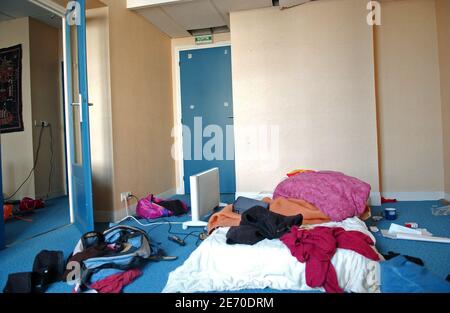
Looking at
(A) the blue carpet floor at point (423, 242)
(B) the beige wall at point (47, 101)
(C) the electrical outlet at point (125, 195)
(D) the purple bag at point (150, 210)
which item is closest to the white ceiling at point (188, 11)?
(B) the beige wall at point (47, 101)

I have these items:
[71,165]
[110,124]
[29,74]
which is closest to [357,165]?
[110,124]

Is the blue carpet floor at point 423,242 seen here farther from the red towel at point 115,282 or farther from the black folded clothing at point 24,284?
the black folded clothing at point 24,284

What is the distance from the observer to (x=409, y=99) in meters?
3.43

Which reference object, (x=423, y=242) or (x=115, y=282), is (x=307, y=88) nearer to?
(x=423, y=242)

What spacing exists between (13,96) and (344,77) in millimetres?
4481

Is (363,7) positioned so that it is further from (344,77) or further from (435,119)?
(435,119)

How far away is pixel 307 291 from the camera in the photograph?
1.48m

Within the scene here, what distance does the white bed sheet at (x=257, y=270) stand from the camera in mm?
1454

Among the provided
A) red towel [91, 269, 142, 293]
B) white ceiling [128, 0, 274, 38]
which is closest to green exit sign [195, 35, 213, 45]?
white ceiling [128, 0, 274, 38]

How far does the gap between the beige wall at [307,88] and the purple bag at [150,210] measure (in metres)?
0.98

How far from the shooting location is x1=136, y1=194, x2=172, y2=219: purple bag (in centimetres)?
307

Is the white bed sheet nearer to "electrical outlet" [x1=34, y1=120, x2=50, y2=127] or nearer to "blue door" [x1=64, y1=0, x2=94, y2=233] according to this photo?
"blue door" [x1=64, y1=0, x2=94, y2=233]

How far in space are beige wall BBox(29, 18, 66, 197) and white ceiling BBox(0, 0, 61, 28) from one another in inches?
5.6

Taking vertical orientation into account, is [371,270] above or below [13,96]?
below
